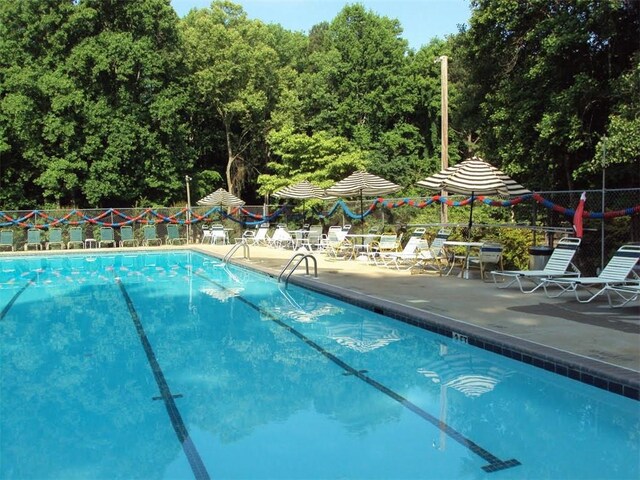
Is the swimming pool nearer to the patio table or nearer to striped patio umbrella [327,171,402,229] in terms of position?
the patio table

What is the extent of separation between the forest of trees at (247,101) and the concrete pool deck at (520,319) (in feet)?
14.2

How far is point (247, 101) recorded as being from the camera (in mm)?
30500

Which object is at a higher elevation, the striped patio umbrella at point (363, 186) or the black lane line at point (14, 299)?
the striped patio umbrella at point (363, 186)

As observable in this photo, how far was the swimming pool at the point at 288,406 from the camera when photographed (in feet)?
13.0

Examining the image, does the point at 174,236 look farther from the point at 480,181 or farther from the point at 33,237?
the point at 480,181

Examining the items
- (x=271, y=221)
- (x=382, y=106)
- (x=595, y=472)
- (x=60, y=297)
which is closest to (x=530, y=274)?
(x=595, y=472)

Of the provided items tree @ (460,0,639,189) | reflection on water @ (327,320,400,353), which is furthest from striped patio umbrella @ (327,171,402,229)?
reflection on water @ (327,320,400,353)

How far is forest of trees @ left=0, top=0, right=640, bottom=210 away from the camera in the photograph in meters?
12.6

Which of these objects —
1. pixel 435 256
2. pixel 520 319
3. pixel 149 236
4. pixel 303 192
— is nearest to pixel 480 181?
pixel 435 256

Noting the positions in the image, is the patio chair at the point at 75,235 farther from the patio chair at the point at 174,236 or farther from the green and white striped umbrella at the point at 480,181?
the green and white striped umbrella at the point at 480,181

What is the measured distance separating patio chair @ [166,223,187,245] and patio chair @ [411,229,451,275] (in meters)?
13.5

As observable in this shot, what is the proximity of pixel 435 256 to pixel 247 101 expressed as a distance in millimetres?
20964

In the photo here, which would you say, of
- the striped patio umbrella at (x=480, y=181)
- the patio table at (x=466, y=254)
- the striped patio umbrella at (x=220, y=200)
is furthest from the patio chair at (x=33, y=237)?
the striped patio umbrella at (x=480, y=181)

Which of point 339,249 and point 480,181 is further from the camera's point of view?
point 339,249
